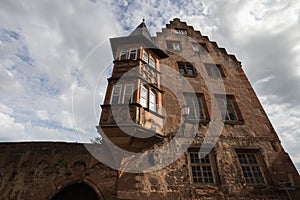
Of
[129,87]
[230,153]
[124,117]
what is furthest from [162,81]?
[230,153]

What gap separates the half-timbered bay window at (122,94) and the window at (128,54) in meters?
2.72

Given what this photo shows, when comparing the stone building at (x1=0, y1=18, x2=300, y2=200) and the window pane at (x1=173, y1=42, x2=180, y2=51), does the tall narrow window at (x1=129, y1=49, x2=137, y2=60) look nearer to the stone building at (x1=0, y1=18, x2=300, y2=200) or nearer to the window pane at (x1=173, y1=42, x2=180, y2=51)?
the stone building at (x1=0, y1=18, x2=300, y2=200)

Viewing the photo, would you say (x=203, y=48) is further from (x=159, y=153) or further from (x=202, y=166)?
(x=159, y=153)

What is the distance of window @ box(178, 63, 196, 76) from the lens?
13078 millimetres

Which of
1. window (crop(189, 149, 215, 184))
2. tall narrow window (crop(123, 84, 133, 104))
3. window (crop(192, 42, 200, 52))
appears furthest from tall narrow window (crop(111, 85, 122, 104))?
window (crop(192, 42, 200, 52))

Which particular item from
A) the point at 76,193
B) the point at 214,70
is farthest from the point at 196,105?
the point at 76,193

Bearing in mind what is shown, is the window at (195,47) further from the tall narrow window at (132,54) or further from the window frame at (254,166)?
the window frame at (254,166)

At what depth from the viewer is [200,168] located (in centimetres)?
830

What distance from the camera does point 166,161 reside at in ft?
26.5

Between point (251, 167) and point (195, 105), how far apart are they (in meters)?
4.47

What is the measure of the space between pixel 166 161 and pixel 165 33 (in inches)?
508

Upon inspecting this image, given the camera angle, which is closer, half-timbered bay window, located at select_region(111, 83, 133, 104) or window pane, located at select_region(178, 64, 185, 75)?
half-timbered bay window, located at select_region(111, 83, 133, 104)

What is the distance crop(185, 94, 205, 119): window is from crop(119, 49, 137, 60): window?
4.44m

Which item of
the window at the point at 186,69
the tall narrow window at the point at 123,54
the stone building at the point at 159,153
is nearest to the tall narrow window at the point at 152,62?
the stone building at the point at 159,153
